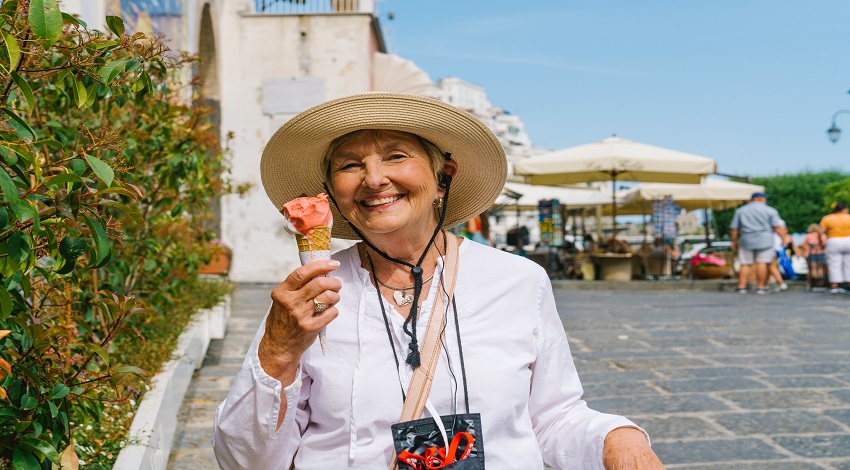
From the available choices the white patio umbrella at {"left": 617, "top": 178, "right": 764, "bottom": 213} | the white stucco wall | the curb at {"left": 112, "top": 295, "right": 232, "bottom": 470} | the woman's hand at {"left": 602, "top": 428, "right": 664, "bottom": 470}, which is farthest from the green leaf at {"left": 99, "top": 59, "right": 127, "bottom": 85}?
the white patio umbrella at {"left": 617, "top": 178, "right": 764, "bottom": 213}

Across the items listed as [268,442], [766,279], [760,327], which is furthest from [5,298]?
[766,279]

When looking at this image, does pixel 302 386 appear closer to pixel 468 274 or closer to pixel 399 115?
pixel 468 274

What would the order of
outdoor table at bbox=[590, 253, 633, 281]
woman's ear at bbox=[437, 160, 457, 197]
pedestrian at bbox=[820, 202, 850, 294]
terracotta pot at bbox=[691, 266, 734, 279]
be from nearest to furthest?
woman's ear at bbox=[437, 160, 457, 197], pedestrian at bbox=[820, 202, 850, 294], outdoor table at bbox=[590, 253, 633, 281], terracotta pot at bbox=[691, 266, 734, 279]

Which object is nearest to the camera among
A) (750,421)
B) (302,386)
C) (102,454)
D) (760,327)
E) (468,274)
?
(302,386)

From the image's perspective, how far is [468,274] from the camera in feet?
7.77

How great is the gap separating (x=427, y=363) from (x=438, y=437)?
0.60 ft

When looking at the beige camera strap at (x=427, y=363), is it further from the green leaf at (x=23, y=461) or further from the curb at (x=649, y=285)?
the curb at (x=649, y=285)

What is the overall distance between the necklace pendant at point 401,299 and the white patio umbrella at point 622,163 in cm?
1431

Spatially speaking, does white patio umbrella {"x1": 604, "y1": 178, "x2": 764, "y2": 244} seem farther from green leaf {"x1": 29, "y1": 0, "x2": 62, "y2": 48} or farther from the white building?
green leaf {"x1": 29, "y1": 0, "x2": 62, "y2": 48}

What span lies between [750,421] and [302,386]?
3.72 metres

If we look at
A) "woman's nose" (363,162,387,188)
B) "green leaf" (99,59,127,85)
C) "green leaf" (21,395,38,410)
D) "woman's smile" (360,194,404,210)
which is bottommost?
"green leaf" (21,395,38,410)

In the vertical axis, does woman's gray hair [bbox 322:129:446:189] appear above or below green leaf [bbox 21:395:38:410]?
above

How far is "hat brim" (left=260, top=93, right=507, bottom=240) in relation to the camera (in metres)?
2.30

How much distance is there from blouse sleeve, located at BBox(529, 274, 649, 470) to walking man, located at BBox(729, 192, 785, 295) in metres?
12.7
